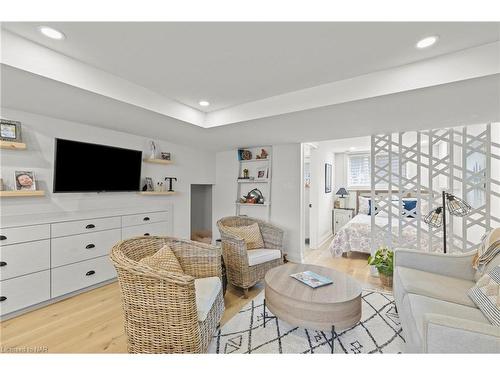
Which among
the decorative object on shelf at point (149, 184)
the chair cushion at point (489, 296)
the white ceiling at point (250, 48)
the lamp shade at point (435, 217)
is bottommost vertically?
the chair cushion at point (489, 296)

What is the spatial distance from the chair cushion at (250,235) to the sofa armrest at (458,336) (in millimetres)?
2341

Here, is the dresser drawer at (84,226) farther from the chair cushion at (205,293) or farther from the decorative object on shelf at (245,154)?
the decorative object on shelf at (245,154)

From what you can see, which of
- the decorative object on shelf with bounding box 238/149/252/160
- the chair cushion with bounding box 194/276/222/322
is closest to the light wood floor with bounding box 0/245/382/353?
the chair cushion with bounding box 194/276/222/322

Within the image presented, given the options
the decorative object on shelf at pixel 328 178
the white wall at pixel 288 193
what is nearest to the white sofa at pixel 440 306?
the white wall at pixel 288 193

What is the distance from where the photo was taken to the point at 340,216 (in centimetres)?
617

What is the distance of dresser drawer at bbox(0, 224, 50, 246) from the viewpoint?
2.30 m

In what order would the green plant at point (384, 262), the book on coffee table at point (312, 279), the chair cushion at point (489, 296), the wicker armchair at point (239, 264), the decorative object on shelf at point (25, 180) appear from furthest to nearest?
1. the green plant at point (384, 262)
2. the wicker armchair at point (239, 264)
3. the decorative object on shelf at point (25, 180)
4. the book on coffee table at point (312, 279)
5. the chair cushion at point (489, 296)

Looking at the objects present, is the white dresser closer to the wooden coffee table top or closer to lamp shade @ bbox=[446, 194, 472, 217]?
the wooden coffee table top

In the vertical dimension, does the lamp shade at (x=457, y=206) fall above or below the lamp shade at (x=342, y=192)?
below

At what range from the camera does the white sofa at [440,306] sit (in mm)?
1128

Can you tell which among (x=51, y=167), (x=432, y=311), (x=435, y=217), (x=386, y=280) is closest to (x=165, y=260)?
(x=51, y=167)

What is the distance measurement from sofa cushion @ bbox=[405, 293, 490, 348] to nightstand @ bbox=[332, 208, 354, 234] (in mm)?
4446
